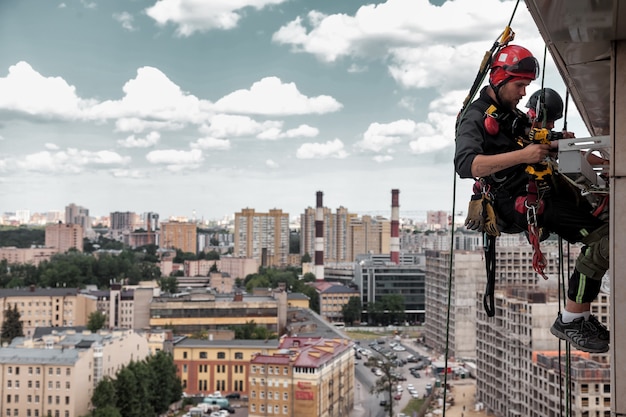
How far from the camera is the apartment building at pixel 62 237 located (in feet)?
212

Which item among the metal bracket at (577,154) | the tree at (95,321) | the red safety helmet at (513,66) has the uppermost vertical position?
the red safety helmet at (513,66)

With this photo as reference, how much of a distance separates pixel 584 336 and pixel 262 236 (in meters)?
60.7

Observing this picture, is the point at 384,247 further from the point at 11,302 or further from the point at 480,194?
the point at 480,194

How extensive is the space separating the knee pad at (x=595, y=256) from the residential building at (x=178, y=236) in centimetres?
7029

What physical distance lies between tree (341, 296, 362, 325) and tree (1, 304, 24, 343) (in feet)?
53.7

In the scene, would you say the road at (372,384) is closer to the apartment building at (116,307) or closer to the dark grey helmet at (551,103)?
the apartment building at (116,307)

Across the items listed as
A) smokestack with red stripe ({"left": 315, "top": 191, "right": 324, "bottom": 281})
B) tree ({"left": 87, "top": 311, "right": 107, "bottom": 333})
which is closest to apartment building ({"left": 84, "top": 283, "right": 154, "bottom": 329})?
tree ({"left": 87, "top": 311, "right": 107, "bottom": 333})

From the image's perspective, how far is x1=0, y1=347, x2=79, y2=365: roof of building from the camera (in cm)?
1844

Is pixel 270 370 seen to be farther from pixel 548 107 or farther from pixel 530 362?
pixel 548 107

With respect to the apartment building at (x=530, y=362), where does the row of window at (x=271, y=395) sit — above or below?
below

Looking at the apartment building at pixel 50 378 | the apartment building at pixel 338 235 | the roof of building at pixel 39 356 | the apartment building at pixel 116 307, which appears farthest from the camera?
the apartment building at pixel 338 235

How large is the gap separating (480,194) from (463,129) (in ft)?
1.01

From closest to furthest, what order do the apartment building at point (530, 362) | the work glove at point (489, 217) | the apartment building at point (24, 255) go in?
1. the work glove at point (489, 217)
2. the apartment building at point (530, 362)
3. the apartment building at point (24, 255)

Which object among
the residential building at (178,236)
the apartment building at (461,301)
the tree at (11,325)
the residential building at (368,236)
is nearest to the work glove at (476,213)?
the apartment building at (461,301)
